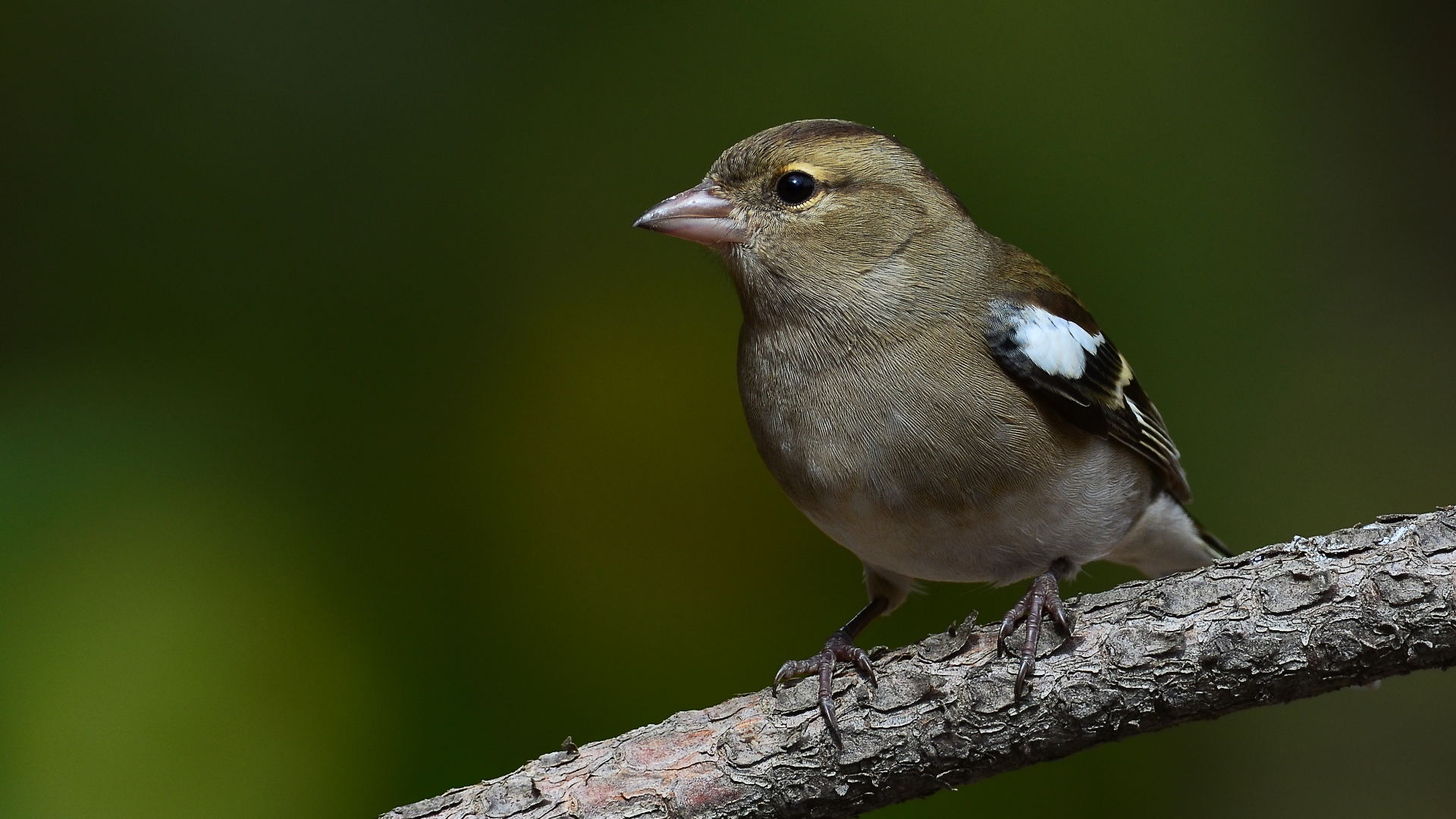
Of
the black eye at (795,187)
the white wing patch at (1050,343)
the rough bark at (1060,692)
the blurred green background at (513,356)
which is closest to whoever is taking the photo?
the rough bark at (1060,692)

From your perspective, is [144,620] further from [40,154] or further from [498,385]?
[40,154]

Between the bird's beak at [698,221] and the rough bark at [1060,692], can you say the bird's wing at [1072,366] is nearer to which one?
the rough bark at [1060,692]

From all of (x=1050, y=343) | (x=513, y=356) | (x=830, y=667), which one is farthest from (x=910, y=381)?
(x=513, y=356)

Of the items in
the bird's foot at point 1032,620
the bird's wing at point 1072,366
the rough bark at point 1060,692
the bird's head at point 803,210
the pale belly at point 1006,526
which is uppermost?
the bird's head at point 803,210

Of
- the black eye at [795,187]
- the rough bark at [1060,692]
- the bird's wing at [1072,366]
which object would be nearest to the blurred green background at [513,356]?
the bird's wing at [1072,366]

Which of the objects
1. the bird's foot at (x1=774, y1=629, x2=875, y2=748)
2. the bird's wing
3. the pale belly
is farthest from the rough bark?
the bird's wing

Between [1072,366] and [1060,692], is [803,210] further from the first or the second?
[1060,692]
